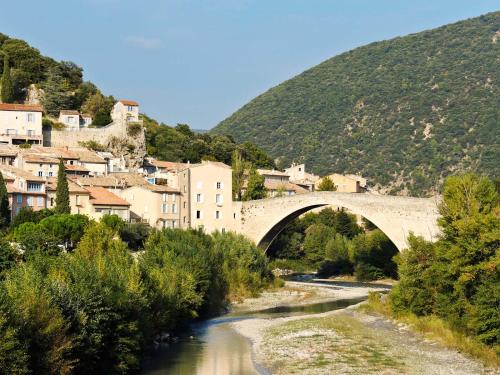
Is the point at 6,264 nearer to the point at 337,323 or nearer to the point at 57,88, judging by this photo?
the point at 337,323

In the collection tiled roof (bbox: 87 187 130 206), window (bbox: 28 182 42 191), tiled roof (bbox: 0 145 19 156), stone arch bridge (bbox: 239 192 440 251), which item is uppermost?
tiled roof (bbox: 0 145 19 156)

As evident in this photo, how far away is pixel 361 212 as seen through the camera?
183 feet

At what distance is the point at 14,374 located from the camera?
20.5m

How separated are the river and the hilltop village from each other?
18.9 m

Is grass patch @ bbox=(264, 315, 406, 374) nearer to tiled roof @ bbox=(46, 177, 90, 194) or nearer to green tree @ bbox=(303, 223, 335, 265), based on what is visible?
tiled roof @ bbox=(46, 177, 90, 194)

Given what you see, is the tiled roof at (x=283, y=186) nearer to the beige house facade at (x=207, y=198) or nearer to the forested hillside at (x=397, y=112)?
the forested hillside at (x=397, y=112)

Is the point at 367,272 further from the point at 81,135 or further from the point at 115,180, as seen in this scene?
the point at 81,135

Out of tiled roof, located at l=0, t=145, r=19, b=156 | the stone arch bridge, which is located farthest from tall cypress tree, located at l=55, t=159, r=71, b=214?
the stone arch bridge

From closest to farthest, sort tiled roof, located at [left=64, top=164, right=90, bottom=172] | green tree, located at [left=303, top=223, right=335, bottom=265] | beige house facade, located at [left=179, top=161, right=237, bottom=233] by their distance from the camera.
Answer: beige house facade, located at [left=179, top=161, right=237, bottom=233] < tiled roof, located at [left=64, top=164, right=90, bottom=172] < green tree, located at [left=303, top=223, right=335, bottom=265]

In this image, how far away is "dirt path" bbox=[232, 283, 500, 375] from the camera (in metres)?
27.4

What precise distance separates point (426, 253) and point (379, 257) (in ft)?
78.8

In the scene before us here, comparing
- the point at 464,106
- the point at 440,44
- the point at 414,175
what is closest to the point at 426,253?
the point at 414,175

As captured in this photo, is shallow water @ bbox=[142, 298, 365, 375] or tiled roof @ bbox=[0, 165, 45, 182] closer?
shallow water @ bbox=[142, 298, 365, 375]

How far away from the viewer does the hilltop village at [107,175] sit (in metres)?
56.8
